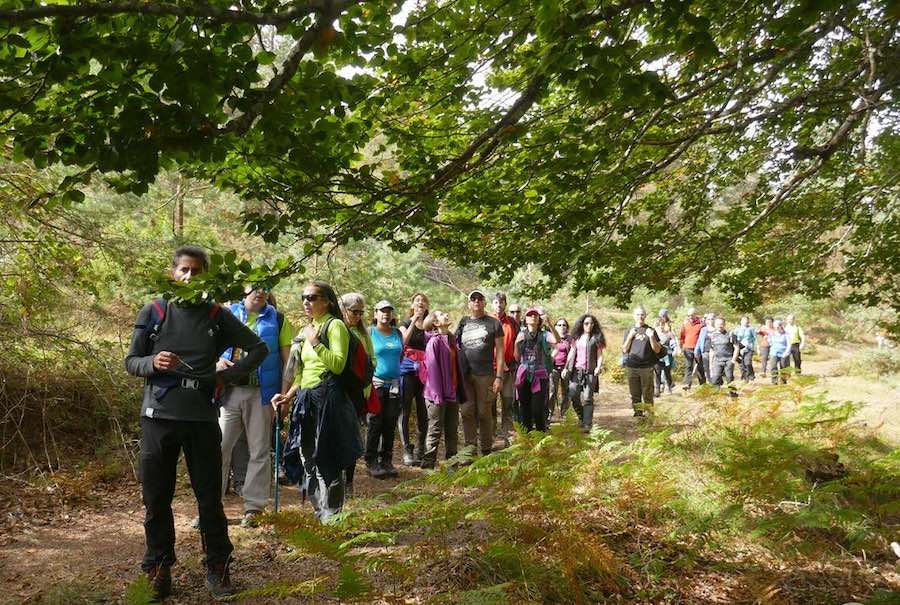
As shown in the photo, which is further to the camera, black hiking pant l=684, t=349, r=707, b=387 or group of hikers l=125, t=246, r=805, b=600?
black hiking pant l=684, t=349, r=707, b=387

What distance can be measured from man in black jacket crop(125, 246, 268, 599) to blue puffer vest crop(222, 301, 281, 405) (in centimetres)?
175

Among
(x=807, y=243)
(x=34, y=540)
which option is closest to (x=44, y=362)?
(x=34, y=540)

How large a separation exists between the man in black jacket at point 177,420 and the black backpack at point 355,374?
1.24 metres

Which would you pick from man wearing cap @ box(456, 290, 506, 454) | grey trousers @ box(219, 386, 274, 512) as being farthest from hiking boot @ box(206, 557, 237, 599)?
man wearing cap @ box(456, 290, 506, 454)

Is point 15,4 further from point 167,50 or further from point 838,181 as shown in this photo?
point 838,181

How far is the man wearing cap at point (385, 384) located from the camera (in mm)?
7531

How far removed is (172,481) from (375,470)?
4.02 metres

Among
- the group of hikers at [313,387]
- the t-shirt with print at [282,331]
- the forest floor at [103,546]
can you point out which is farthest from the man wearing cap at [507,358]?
the t-shirt with print at [282,331]

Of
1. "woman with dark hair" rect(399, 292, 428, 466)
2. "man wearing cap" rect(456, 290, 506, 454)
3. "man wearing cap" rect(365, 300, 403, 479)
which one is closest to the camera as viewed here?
"man wearing cap" rect(365, 300, 403, 479)

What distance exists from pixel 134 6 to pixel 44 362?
661 cm

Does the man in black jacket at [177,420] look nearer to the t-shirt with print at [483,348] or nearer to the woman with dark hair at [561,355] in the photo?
the t-shirt with print at [483,348]

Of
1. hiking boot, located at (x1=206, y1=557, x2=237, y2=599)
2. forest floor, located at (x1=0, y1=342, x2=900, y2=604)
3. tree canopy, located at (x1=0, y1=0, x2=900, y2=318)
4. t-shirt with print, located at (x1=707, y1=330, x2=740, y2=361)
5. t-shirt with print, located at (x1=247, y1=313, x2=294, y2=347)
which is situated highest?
tree canopy, located at (x1=0, y1=0, x2=900, y2=318)

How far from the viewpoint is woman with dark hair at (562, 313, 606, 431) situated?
984cm

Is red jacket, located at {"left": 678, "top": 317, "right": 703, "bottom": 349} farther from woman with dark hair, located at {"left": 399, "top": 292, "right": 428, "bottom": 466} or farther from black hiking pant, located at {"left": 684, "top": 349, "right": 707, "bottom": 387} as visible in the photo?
woman with dark hair, located at {"left": 399, "top": 292, "right": 428, "bottom": 466}
